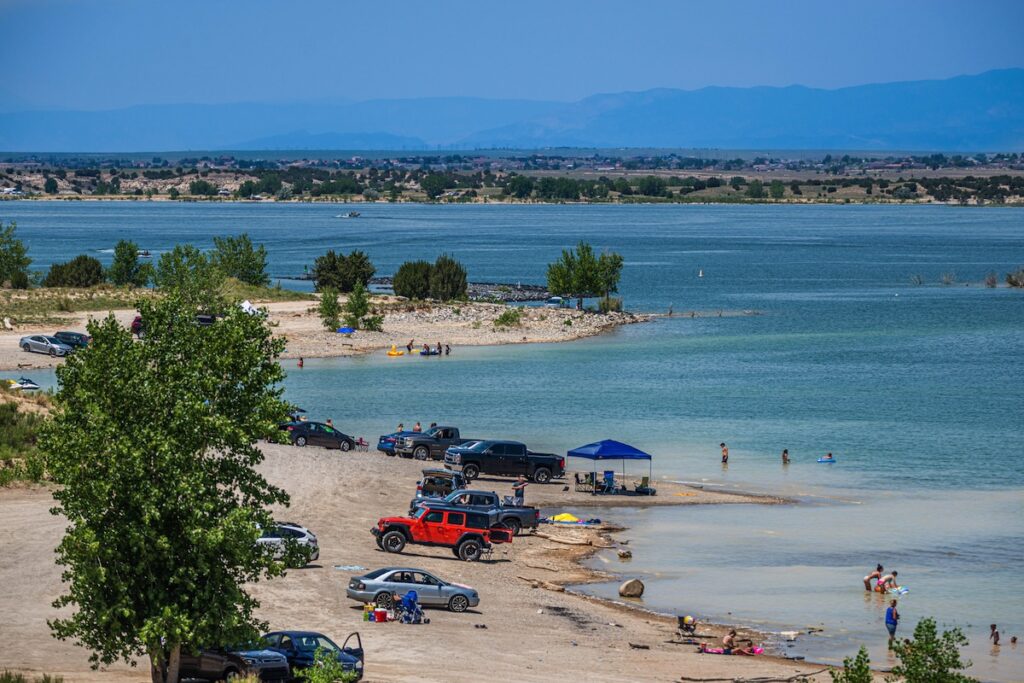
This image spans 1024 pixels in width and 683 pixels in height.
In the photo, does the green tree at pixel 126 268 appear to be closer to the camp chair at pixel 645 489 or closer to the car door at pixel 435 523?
the camp chair at pixel 645 489

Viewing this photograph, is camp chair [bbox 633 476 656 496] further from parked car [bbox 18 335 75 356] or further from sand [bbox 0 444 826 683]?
parked car [bbox 18 335 75 356]

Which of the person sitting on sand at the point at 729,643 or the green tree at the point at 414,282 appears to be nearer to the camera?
the person sitting on sand at the point at 729,643

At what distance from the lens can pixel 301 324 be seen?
290 ft

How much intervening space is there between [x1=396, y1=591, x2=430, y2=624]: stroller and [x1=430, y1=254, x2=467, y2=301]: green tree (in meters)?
74.3

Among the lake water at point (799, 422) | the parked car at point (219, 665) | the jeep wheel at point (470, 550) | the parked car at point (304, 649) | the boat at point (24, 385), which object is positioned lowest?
the lake water at point (799, 422)

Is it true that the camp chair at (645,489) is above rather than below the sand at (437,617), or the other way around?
below

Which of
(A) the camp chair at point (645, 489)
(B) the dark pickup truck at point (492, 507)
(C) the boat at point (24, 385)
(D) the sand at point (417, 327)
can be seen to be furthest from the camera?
(D) the sand at point (417, 327)

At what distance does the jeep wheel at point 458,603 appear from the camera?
30.5 meters

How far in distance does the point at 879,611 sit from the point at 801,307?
83.5 metres

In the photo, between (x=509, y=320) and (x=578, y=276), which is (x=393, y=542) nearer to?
(x=509, y=320)

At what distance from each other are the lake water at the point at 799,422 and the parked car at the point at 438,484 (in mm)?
5195

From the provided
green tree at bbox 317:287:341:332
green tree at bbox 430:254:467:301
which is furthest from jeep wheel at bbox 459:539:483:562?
green tree at bbox 430:254:467:301

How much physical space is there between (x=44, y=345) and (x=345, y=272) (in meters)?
37.5

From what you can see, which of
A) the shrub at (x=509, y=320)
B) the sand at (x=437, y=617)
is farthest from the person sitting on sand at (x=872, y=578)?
the shrub at (x=509, y=320)
